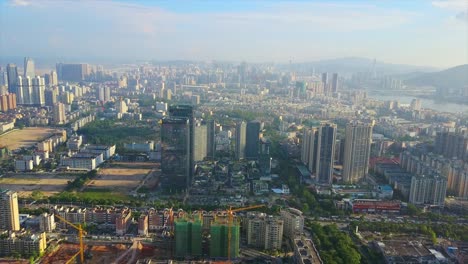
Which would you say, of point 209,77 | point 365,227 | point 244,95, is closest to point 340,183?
point 365,227

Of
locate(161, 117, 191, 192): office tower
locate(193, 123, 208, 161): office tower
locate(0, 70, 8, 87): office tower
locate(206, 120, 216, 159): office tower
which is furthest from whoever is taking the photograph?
locate(0, 70, 8, 87): office tower

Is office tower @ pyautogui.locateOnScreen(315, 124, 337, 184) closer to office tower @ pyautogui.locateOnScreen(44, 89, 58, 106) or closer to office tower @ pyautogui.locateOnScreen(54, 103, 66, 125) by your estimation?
office tower @ pyautogui.locateOnScreen(54, 103, 66, 125)

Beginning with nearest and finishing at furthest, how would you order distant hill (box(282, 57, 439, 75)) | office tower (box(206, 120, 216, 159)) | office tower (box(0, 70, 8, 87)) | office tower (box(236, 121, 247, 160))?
office tower (box(236, 121, 247, 160))
office tower (box(206, 120, 216, 159))
office tower (box(0, 70, 8, 87))
distant hill (box(282, 57, 439, 75))

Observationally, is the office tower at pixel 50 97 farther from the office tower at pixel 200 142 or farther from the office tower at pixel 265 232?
the office tower at pixel 265 232

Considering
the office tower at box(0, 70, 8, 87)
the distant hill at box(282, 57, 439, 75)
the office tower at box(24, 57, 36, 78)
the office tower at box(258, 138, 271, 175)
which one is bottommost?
the office tower at box(258, 138, 271, 175)

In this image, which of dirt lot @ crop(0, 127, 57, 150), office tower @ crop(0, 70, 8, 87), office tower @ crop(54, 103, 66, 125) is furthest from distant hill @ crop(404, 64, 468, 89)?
office tower @ crop(0, 70, 8, 87)

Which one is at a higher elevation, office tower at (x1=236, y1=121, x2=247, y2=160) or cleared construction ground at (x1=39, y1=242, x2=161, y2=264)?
office tower at (x1=236, y1=121, x2=247, y2=160)

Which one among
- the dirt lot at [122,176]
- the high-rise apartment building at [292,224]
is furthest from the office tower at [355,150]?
the dirt lot at [122,176]
